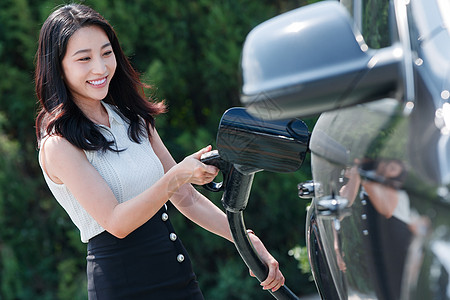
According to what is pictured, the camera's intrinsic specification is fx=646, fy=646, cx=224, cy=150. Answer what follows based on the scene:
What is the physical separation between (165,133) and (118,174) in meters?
2.34

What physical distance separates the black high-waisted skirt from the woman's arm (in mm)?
A: 157

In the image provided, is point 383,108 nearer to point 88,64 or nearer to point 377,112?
point 377,112

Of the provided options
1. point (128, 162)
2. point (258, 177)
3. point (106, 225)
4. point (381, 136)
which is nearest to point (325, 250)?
point (381, 136)

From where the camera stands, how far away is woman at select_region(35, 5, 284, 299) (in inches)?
70.7

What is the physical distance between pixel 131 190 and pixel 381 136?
1074 millimetres

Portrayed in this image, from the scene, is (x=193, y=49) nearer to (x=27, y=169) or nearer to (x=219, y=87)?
(x=219, y=87)

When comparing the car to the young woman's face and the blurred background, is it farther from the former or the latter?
the blurred background

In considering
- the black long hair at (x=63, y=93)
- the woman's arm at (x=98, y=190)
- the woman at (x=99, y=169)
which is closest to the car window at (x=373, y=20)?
the woman's arm at (x=98, y=190)

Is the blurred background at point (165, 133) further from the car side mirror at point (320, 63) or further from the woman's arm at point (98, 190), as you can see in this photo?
the car side mirror at point (320, 63)

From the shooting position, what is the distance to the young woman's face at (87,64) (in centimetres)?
190

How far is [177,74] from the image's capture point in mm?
4176

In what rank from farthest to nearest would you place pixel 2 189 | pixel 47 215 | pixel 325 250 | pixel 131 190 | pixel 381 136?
pixel 47 215 < pixel 2 189 < pixel 131 190 < pixel 325 250 < pixel 381 136

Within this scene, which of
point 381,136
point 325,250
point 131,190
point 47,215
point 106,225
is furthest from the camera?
point 47,215

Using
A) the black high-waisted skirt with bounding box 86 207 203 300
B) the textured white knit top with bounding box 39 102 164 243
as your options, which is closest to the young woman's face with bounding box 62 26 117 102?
the textured white knit top with bounding box 39 102 164 243
